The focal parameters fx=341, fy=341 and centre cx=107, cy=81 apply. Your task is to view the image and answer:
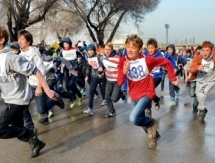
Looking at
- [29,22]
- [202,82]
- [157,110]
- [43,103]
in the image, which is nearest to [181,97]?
[157,110]

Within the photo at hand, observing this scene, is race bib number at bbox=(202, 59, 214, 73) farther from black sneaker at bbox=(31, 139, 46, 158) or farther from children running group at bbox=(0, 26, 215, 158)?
black sneaker at bbox=(31, 139, 46, 158)

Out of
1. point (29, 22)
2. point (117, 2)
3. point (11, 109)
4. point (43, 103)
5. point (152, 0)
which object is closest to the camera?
point (11, 109)

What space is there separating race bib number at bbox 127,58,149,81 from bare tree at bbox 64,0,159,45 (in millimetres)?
25448

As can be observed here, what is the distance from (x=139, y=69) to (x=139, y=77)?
124 millimetres

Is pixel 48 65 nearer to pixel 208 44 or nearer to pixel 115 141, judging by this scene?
pixel 115 141

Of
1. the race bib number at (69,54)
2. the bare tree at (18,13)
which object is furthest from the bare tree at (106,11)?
the race bib number at (69,54)

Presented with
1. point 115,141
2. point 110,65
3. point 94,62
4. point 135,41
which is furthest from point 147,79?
point 94,62

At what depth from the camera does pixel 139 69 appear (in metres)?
4.84

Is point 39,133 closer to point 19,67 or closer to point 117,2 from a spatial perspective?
point 19,67

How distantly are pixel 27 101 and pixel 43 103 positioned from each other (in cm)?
207

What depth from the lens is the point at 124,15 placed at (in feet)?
111

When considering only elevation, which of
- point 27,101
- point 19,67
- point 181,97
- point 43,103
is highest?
point 19,67

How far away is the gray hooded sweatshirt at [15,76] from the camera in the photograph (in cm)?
400

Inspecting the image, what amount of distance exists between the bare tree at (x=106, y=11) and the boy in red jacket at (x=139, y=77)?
25.4 meters
